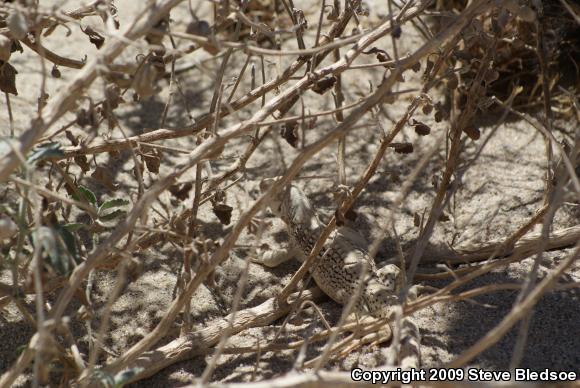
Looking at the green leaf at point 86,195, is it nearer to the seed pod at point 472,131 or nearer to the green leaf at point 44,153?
the green leaf at point 44,153

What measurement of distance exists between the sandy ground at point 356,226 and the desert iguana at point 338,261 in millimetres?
87

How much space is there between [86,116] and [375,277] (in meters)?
1.63

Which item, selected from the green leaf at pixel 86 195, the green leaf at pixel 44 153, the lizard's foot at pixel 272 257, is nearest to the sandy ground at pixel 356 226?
the lizard's foot at pixel 272 257

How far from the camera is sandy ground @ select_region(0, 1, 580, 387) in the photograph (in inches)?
111

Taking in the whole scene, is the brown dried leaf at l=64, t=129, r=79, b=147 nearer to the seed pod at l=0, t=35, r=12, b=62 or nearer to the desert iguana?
the seed pod at l=0, t=35, r=12, b=62

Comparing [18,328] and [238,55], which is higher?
[238,55]

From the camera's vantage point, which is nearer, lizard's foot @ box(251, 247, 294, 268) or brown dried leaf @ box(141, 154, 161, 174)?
brown dried leaf @ box(141, 154, 161, 174)

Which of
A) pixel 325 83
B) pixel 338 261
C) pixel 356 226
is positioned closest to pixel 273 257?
pixel 338 261

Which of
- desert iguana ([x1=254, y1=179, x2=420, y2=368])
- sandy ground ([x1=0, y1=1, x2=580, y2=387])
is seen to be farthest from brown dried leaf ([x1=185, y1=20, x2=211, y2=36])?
desert iguana ([x1=254, y1=179, x2=420, y2=368])

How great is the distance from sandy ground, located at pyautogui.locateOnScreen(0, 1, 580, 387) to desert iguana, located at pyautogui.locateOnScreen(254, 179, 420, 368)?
0.28 feet

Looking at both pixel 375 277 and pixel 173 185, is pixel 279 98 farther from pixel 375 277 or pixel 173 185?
pixel 375 277

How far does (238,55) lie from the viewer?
15.9ft

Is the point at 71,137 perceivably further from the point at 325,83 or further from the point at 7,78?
the point at 325,83

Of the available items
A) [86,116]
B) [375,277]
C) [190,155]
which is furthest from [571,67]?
[86,116]
